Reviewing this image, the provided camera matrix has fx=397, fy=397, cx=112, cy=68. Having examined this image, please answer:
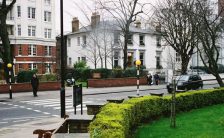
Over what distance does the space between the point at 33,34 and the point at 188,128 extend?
2267 inches

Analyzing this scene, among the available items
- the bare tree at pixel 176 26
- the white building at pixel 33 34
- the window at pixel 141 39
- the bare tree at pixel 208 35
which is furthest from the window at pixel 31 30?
the bare tree at pixel 208 35

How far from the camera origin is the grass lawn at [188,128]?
10828 mm

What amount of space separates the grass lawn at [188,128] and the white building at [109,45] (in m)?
42.9

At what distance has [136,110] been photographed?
12.9m

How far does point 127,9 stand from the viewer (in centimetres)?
4903

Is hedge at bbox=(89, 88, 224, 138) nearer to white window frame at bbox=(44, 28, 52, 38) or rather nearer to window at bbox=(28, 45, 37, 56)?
window at bbox=(28, 45, 37, 56)

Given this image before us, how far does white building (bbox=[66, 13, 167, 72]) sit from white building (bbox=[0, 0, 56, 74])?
13.8 ft

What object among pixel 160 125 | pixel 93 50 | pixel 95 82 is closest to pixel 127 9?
pixel 95 82

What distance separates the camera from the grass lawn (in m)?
10.8

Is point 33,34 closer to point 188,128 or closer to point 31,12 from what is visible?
point 31,12

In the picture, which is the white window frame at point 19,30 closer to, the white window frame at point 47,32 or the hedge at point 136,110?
the white window frame at point 47,32

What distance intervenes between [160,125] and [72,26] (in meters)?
60.2

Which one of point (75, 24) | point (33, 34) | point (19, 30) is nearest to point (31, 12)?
point (33, 34)

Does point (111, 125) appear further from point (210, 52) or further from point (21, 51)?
point (21, 51)
